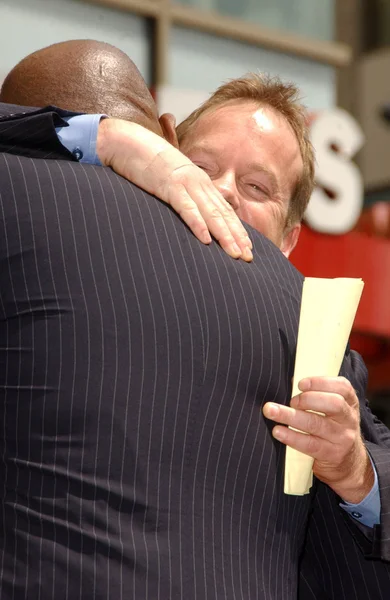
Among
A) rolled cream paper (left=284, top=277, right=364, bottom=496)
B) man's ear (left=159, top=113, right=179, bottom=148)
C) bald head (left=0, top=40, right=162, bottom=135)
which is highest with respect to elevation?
bald head (left=0, top=40, right=162, bottom=135)

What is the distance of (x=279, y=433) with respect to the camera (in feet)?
6.85

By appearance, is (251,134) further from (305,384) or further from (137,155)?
(305,384)

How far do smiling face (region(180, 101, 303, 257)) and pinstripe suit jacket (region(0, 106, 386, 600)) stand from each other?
1.18 meters

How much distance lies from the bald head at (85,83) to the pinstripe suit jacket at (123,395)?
0.31 m

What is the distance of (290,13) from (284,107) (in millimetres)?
8155

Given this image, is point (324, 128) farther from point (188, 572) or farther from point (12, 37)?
point (188, 572)

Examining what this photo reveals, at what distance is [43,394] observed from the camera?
1888 millimetres

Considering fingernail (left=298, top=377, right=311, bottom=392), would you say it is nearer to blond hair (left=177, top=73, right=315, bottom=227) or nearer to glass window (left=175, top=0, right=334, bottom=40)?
blond hair (left=177, top=73, right=315, bottom=227)

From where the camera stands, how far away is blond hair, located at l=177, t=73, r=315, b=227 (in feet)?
11.5

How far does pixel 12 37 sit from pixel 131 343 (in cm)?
711

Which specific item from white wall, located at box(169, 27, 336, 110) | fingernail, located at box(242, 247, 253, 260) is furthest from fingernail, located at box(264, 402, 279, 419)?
white wall, located at box(169, 27, 336, 110)

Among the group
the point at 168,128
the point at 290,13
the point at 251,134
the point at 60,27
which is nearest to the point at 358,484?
the point at 168,128

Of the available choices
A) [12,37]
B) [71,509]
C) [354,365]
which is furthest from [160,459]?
[12,37]

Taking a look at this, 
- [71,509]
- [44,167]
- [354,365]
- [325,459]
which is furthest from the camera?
[354,365]
